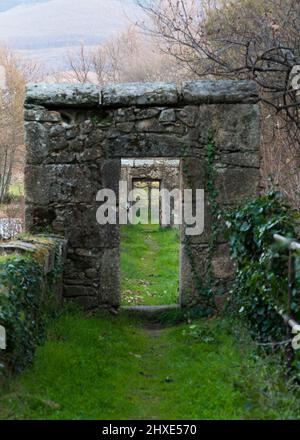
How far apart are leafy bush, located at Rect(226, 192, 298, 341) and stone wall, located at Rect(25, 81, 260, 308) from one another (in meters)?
1.36

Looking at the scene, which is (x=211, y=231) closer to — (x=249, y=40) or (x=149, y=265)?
(x=249, y=40)

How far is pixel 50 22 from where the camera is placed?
249 feet

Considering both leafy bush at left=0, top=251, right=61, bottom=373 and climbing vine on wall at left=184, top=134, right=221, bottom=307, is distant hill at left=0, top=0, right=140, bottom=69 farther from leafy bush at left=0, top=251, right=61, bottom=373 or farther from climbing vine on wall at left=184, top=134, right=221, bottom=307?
leafy bush at left=0, top=251, right=61, bottom=373

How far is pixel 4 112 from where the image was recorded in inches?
1157

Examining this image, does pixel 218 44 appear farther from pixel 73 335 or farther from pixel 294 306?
pixel 294 306

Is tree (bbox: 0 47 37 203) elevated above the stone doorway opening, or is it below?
above

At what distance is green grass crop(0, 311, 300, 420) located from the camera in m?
4.58

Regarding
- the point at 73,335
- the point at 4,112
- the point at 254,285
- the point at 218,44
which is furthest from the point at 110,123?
the point at 4,112

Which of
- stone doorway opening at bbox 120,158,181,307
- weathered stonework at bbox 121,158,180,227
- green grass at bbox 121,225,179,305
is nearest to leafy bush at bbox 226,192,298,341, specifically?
stone doorway opening at bbox 120,158,181,307

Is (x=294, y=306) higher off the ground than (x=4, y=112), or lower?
lower

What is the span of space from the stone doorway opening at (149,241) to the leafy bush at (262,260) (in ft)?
8.19

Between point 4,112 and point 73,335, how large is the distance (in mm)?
23572

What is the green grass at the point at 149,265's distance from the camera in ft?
33.8

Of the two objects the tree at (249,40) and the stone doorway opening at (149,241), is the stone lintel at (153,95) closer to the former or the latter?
the tree at (249,40)
